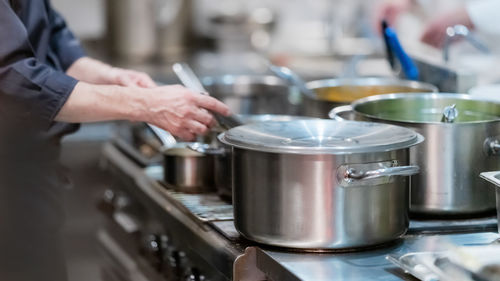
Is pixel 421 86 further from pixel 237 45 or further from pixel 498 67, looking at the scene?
pixel 237 45

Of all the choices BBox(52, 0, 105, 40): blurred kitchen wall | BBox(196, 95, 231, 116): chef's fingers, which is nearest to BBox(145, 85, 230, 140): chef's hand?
BBox(196, 95, 231, 116): chef's fingers

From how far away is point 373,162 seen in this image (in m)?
1.38

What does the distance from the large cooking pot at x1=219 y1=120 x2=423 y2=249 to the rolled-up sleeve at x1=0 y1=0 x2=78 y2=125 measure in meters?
0.39

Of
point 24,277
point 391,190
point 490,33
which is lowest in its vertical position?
point 24,277

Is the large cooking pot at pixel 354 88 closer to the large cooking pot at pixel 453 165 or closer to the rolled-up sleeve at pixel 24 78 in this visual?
the large cooking pot at pixel 453 165

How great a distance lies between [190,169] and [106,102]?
0.28 meters

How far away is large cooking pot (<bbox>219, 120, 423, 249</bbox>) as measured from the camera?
4.50 ft

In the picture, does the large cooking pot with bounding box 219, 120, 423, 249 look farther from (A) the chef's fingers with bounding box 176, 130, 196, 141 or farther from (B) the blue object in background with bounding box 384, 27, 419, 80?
(B) the blue object in background with bounding box 384, 27, 419, 80

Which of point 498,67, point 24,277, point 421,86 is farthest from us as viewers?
point 498,67

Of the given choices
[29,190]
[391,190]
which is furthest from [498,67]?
[29,190]

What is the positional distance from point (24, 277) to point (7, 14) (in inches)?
19.4

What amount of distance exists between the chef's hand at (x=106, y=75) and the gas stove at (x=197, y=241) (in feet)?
0.77

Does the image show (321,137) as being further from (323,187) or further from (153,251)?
(153,251)

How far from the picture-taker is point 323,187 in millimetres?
1375
